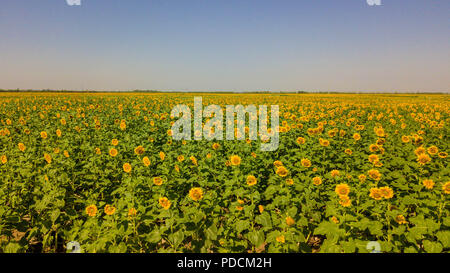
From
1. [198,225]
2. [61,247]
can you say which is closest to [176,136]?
[61,247]

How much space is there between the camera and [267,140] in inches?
229

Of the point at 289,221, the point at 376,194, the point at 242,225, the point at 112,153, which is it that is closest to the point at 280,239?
the point at 289,221

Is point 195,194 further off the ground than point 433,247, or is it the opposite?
point 195,194

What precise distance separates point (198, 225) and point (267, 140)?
3530mm

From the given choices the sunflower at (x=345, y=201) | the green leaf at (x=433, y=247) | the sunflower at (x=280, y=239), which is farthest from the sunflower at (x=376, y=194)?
the sunflower at (x=280, y=239)

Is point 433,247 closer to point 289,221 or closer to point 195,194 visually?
point 289,221

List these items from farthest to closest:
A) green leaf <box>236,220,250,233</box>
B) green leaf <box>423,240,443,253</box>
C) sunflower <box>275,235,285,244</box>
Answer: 1. green leaf <box>236,220,250,233</box>
2. sunflower <box>275,235,285,244</box>
3. green leaf <box>423,240,443,253</box>

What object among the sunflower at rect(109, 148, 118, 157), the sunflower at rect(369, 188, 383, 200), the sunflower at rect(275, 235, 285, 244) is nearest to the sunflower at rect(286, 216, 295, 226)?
the sunflower at rect(275, 235, 285, 244)

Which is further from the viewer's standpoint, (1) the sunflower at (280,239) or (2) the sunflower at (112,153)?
(2) the sunflower at (112,153)

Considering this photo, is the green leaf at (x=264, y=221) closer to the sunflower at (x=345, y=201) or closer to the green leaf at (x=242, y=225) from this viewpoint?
the green leaf at (x=242, y=225)

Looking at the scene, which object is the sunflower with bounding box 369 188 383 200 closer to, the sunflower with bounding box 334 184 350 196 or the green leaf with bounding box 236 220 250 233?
the sunflower with bounding box 334 184 350 196

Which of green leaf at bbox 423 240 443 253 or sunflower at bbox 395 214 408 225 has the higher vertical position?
sunflower at bbox 395 214 408 225

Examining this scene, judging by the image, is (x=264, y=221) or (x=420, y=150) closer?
(x=264, y=221)
